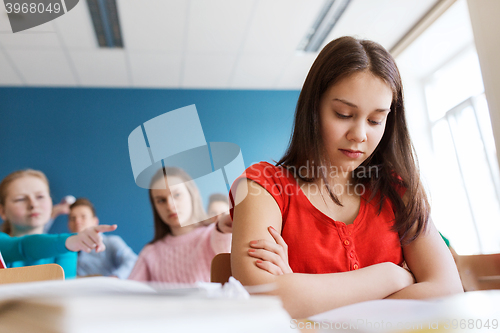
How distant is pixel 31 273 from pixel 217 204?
137 cm

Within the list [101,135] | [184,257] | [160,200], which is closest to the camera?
[184,257]

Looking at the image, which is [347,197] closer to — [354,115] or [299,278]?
[354,115]

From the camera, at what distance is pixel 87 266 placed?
2.16m

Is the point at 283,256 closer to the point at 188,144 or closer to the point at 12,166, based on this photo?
the point at 188,144

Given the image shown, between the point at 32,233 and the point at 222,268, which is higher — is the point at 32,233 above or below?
above

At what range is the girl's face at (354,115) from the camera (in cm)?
63

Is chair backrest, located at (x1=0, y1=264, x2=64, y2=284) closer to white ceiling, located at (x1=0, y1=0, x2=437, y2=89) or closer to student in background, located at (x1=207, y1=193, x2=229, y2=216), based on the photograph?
student in background, located at (x1=207, y1=193, x2=229, y2=216)

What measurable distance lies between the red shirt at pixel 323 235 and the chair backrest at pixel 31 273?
0.40 metres

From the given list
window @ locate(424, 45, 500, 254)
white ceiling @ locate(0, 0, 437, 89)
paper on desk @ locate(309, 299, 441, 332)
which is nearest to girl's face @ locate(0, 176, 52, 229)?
white ceiling @ locate(0, 0, 437, 89)

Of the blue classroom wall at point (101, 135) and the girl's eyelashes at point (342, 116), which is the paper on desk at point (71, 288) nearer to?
the girl's eyelashes at point (342, 116)

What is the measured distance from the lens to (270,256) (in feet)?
1.64

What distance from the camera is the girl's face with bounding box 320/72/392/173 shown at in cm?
63

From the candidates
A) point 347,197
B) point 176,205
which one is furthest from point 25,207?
point 347,197

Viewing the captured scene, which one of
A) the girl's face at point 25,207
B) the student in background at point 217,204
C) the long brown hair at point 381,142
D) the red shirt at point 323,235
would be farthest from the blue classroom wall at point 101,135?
the red shirt at point 323,235
